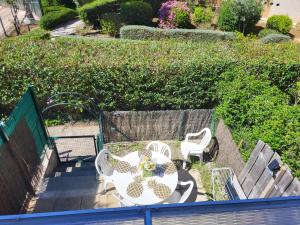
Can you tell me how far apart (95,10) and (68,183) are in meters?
13.1

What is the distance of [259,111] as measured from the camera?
6145 mm

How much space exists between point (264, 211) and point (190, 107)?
588 centimetres

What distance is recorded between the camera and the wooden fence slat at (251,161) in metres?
5.62

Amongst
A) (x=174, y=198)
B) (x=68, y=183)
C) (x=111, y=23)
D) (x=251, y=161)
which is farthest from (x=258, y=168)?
(x=111, y=23)

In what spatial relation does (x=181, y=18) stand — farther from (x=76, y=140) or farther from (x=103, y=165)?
(x=103, y=165)

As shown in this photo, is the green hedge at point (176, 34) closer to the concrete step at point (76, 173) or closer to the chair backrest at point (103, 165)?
the concrete step at point (76, 173)

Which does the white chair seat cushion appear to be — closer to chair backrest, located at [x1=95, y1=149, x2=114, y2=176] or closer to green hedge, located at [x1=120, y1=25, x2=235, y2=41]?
chair backrest, located at [x1=95, y1=149, x2=114, y2=176]

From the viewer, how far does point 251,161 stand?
5824 millimetres

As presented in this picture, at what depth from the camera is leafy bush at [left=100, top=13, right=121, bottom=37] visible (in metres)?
15.8

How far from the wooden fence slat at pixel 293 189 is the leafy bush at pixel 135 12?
14.0 m

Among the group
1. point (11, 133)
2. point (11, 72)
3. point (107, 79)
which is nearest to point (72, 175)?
point (11, 133)

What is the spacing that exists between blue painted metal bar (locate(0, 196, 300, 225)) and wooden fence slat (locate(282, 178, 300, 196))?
6.52 feet

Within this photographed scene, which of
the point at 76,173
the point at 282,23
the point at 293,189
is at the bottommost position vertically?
the point at 76,173

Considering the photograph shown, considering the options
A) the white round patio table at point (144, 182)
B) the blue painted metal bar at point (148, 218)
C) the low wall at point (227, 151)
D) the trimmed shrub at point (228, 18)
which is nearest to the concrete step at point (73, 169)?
the white round patio table at point (144, 182)
